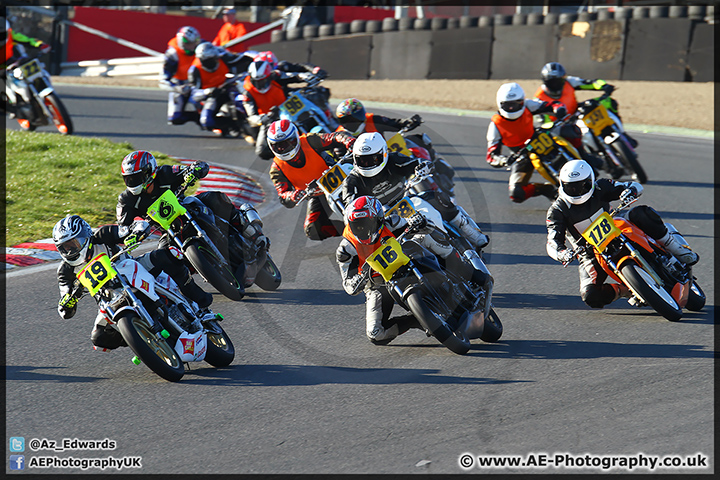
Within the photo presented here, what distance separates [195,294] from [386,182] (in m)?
2.67

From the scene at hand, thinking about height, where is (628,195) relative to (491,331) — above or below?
above

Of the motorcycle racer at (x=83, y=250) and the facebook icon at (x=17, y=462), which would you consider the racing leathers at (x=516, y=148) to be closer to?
the motorcycle racer at (x=83, y=250)

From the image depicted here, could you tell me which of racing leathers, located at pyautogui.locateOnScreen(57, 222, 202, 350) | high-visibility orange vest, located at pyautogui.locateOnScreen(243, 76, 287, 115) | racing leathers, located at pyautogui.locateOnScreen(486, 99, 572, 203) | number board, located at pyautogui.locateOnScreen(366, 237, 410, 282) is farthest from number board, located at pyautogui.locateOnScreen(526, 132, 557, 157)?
racing leathers, located at pyautogui.locateOnScreen(57, 222, 202, 350)

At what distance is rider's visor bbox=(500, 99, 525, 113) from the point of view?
11.3 m

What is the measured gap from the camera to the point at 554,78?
12.6m

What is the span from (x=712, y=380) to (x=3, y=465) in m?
4.69

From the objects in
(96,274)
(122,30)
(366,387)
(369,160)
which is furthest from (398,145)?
(122,30)

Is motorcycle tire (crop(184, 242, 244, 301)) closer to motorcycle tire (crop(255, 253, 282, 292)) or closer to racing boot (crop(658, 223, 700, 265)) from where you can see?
motorcycle tire (crop(255, 253, 282, 292))

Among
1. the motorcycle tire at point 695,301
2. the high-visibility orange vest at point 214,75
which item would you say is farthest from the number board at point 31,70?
the motorcycle tire at point 695,301

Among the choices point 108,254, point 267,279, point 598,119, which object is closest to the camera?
point 108,254

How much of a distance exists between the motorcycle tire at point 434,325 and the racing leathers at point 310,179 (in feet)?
10.7

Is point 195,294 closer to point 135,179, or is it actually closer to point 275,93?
point 135,179

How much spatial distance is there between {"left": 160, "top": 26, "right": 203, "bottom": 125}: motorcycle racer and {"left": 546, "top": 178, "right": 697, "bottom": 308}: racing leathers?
10.0m

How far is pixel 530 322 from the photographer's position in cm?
771
